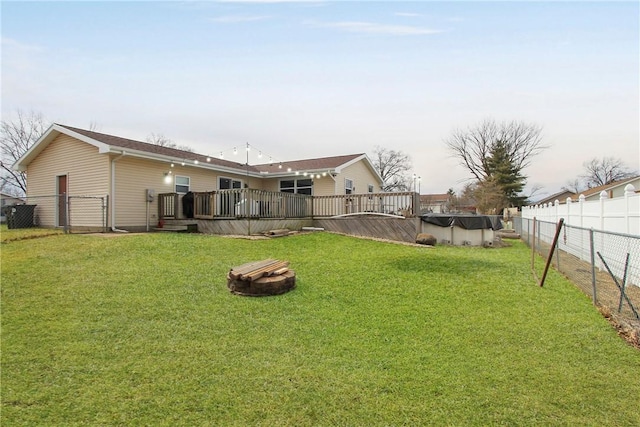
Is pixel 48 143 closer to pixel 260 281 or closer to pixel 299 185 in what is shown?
pixel 299 185

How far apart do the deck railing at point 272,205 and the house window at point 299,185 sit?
2.37 meters

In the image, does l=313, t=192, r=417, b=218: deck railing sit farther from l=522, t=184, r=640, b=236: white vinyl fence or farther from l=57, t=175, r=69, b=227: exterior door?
l=57, t=175, r=69, b=227: exterior door

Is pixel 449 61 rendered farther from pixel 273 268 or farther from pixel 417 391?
pixel 417 391

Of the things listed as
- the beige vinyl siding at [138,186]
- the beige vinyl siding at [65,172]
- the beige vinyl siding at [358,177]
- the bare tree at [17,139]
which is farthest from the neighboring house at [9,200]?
the beige vinyl siding at [358,177]

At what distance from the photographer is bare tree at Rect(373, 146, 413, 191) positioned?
39.8m

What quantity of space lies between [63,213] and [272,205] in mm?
7867

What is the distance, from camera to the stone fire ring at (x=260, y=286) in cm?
491

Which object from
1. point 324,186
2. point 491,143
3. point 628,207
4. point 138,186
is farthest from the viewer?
point 491,143

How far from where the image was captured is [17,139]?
27.0 meters

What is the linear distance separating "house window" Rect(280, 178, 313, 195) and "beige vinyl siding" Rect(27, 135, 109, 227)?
8.04 meters

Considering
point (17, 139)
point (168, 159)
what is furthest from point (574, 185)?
point (17, 139)

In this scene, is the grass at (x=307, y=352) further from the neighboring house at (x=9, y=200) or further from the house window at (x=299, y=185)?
the house window at (x=299, y=185)

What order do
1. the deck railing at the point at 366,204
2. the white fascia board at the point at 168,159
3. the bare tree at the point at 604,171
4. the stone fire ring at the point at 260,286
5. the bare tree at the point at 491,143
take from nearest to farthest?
the stone fire ring at the point at 260,286
the white fascia board at the point at 168,159
the deck railing at the point at 366,204
the bare tree at the point at 491,143
the bare tree at the point at 604,171

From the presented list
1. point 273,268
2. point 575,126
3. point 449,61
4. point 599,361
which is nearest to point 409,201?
point 449,61
